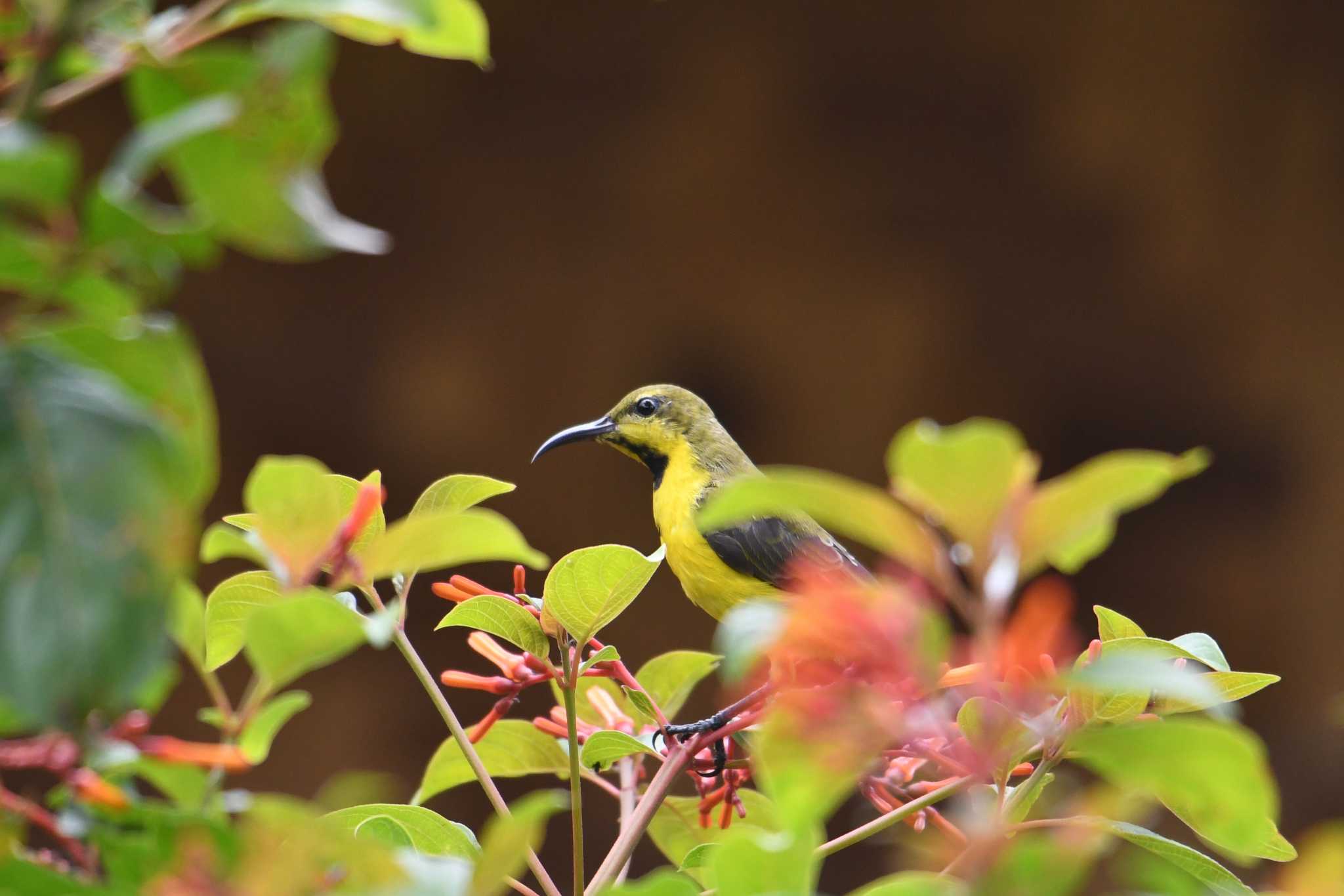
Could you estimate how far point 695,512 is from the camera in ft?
6.10

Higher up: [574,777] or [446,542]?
[446,542]

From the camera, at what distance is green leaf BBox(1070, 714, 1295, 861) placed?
412 mm

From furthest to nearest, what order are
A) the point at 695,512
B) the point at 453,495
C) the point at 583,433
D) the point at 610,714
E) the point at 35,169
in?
the point at 583,433 → the point at 695,512 → the point at 610,714 → the point at 453,495 → the point at 35,169

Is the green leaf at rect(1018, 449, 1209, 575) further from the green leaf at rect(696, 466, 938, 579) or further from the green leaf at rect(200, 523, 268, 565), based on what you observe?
the green leaf at rect(200, 523, 268, 565)

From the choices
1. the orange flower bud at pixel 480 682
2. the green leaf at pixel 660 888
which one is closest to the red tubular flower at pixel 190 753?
the green leaf at pixel 660 888

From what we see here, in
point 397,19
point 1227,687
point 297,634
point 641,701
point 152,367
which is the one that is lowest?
point 641,701

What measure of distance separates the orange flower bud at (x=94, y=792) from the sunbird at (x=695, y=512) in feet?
3.75

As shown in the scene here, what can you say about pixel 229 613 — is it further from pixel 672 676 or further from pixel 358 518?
pixel 672 676

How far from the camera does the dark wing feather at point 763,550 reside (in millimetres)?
1741

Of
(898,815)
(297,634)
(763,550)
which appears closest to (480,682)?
(898,815)

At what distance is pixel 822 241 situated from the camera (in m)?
3.51

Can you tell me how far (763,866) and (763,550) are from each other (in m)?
1.28

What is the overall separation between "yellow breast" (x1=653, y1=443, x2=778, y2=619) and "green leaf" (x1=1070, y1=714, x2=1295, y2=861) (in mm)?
1249

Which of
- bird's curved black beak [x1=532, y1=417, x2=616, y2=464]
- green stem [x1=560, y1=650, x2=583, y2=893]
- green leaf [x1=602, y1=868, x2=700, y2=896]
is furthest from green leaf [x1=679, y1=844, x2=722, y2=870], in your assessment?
bird's curved black beak [x1=532, y1=417, x2=616, y2=464]
